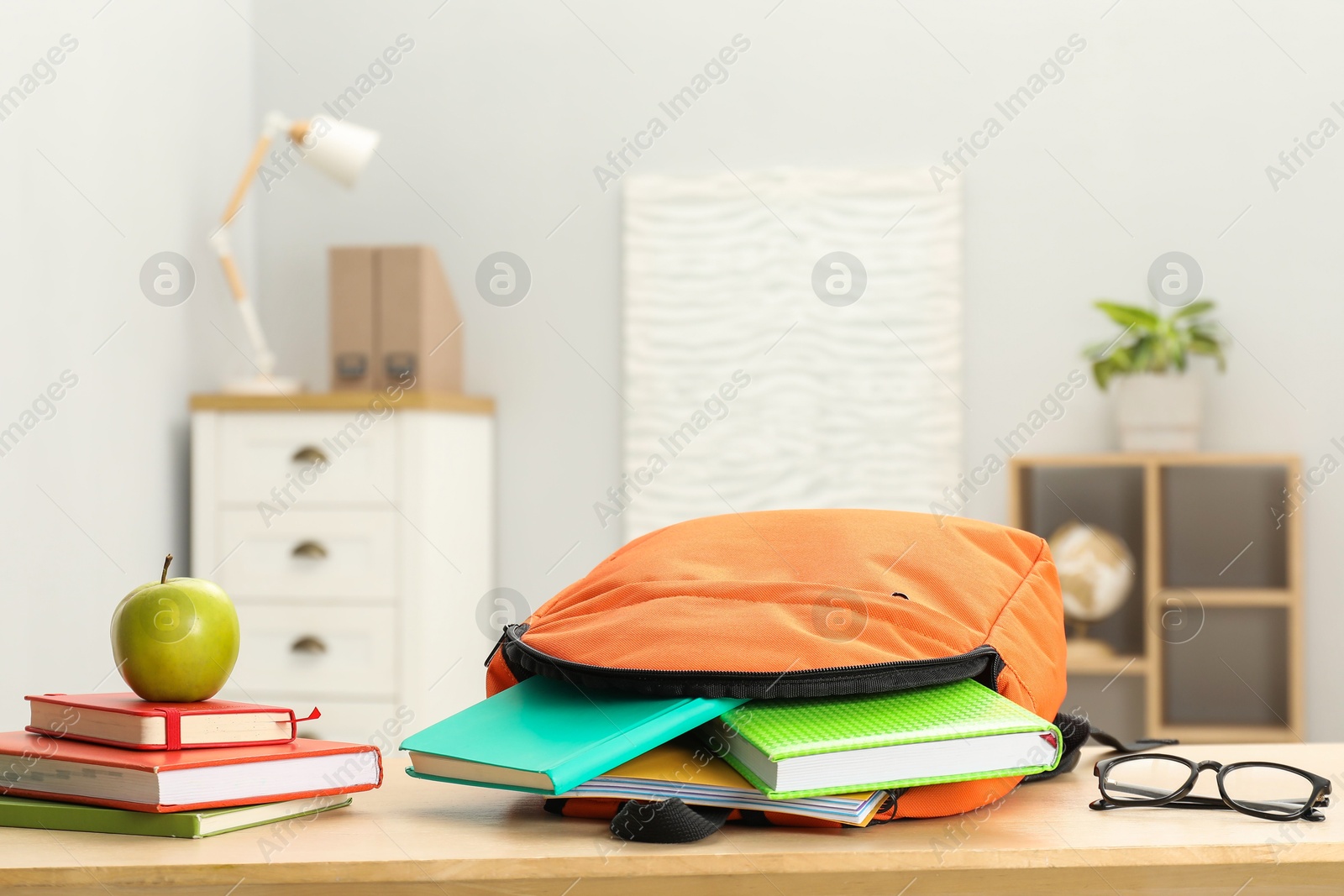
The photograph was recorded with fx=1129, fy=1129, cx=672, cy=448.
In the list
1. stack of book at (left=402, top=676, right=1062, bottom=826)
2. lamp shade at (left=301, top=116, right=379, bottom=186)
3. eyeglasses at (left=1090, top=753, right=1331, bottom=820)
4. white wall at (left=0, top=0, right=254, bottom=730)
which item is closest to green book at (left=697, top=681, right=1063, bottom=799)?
stack of book at (left=402, top=676, right=1062, bottom=826)

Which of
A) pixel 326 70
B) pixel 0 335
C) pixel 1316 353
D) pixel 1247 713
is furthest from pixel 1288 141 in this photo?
pixel 0 335

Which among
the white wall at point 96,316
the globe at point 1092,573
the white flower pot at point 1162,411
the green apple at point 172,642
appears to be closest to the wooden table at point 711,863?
the green apple at point 172,642

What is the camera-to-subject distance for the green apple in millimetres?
758

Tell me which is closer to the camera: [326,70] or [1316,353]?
[1316,353]

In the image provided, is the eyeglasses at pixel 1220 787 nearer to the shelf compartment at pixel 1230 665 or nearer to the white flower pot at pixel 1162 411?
the white flower pot at pixel 1162 411

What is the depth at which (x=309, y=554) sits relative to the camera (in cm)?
246

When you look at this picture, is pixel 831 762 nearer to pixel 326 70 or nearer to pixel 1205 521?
pixel 1205 521

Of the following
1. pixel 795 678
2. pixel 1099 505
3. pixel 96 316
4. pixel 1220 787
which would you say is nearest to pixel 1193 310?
pixel 1099 505

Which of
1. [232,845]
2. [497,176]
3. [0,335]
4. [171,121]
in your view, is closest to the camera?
[232,845]

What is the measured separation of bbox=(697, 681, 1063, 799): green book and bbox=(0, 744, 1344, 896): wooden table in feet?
0.13

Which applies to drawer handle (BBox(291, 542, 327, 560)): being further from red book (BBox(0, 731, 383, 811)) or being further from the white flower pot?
the white flower pot

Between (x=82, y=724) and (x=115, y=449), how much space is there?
5.86 ft

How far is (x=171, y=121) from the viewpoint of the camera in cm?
262

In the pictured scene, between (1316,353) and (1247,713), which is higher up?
(1316,353)
